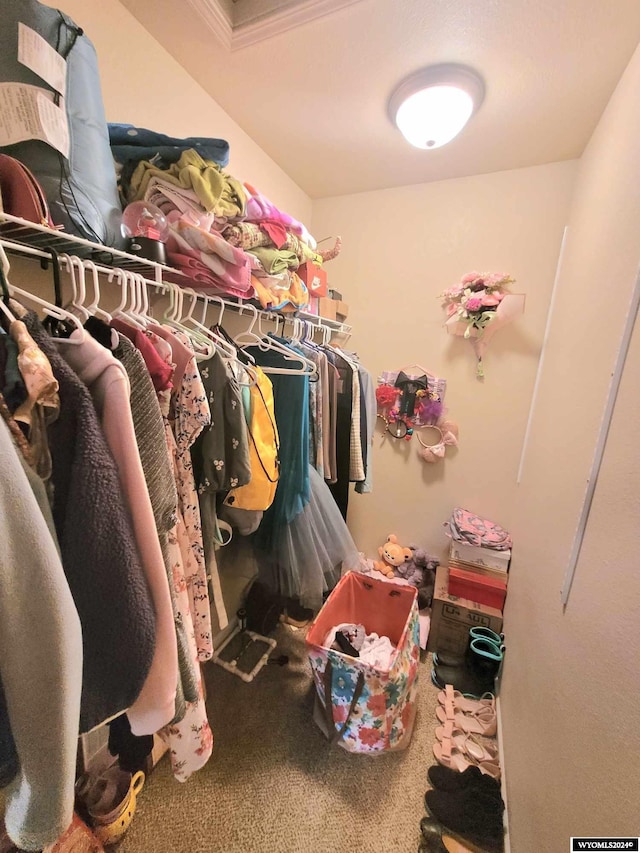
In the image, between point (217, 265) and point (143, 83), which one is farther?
point (143, 83)

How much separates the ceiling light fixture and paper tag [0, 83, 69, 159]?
123 cm

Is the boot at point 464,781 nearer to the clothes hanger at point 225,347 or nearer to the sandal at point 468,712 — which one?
the sandal at point 468,712

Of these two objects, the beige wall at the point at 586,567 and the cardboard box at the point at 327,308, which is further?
the cardboard box at the point at 327,308

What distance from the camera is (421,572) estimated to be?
7.02 feet

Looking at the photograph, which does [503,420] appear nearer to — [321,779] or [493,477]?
[493,477]

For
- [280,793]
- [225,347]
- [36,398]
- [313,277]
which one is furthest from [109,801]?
[313,277]

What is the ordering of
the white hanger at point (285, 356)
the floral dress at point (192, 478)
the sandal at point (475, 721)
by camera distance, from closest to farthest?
the floral dress at point (192, 478), the white hanger at point (285, 356), the sandal at point (475, 721)

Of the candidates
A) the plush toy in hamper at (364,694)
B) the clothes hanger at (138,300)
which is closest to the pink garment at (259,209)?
the clothes hanger at (138,300)

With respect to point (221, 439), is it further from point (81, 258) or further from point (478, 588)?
point (478, 588)

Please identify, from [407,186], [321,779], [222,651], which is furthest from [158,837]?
[407,186]

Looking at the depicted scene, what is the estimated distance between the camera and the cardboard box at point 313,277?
1566 millimetres

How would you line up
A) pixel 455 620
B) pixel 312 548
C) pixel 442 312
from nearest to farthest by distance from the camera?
pixel 312 548 < pixel 455 620 < pixel 442 312

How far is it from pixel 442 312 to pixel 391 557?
1560 millimetres

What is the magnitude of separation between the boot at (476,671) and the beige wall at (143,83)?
2.53 m
